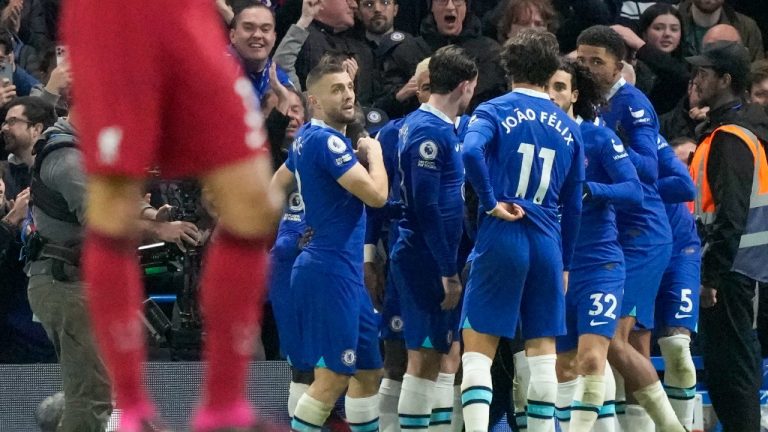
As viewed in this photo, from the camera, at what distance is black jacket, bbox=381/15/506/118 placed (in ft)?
33.7

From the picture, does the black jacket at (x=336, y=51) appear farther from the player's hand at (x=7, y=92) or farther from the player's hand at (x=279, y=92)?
the player's hand at (x=7, y=92)

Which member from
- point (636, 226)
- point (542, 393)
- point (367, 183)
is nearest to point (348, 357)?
point (367, 183)

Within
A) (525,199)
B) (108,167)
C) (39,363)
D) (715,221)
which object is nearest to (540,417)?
(525,199)

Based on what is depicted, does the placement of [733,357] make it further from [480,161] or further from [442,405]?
[480,161]

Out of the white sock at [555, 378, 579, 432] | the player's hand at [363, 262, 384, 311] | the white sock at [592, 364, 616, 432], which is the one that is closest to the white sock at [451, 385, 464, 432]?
the player's hand at [363, 262, 384, 311]

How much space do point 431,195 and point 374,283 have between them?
125 centimetres

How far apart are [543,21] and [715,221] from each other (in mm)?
2546

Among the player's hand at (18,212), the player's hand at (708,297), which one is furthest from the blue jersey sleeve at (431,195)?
the player's hand at (18,212)

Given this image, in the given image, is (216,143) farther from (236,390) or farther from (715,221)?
(715,221)

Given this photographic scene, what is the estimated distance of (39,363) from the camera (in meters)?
9.05

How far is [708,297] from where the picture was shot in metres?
8.90

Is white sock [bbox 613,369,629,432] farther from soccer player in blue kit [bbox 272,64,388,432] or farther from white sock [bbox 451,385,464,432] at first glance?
soccer player in blue kit [bbox 272,64,388,432]

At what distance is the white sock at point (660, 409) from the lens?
8164 mm

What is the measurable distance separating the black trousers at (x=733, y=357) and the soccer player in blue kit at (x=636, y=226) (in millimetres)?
600
